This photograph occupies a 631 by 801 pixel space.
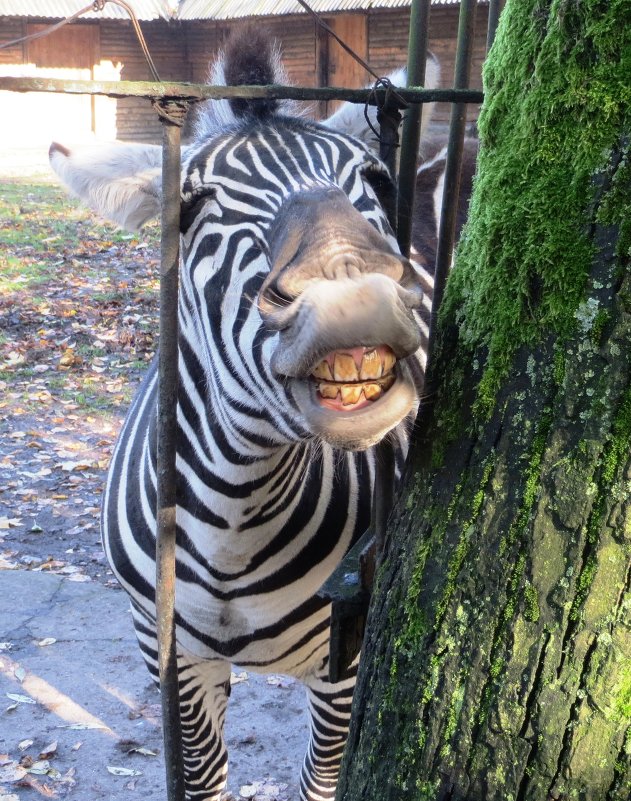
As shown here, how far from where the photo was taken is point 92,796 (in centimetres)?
368

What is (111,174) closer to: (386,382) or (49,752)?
(386,382)

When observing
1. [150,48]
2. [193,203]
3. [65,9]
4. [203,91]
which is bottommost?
[193,203]

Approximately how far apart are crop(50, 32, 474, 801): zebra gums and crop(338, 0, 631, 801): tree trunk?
0.22 metres

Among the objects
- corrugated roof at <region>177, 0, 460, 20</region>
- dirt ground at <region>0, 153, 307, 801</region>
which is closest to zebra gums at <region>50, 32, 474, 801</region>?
dirt ground at <region>0, 153, 307, 801</region>

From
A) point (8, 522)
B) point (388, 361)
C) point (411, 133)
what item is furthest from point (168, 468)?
point (8, 522)

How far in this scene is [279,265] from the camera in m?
1.53

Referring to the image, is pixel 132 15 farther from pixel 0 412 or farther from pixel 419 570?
pixel 0 412

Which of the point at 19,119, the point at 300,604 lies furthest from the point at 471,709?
the point at 19,119

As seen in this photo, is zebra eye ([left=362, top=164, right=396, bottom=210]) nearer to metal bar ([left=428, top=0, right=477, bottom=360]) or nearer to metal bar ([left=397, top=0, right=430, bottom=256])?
metal bar ([left=397, top=0, right=430, bottom=256])

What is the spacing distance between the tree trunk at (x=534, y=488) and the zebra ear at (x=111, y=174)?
1.06 metres

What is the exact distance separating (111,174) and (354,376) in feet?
3.41

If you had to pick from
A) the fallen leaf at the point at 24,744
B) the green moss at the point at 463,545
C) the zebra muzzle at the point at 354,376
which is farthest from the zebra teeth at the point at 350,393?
the fallen leaf at the point at 24,744

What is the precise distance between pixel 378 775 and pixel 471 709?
0.26 m

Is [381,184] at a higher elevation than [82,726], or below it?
higher
